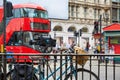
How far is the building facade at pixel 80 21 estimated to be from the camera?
223 feet

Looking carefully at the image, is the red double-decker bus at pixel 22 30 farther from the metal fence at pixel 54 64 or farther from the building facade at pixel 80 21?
the building facade at pixel 80 21

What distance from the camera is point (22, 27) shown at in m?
30.1

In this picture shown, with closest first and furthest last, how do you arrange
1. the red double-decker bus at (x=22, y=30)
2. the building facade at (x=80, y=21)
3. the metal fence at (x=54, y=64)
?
the metal fence at (x=54, y=64) < the red double-decker bus at (x=22, y=30) < the building facade at (x=80, y=21)

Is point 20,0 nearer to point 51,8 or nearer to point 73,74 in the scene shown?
point 51,8

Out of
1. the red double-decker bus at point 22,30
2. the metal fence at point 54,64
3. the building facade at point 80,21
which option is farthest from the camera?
the building facade at point 80,21

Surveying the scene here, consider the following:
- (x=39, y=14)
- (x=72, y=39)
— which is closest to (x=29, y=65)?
(x=39, y=14)

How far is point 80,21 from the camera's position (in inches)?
2960

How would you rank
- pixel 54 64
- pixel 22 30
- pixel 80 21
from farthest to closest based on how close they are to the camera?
pixel 80 21 → pixel 22 30 → pixel 54 64

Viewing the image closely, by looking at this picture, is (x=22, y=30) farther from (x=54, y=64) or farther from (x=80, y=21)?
(x=80, y=21)

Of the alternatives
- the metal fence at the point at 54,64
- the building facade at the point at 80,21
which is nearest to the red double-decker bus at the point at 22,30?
the metal fence at the point at 54,64

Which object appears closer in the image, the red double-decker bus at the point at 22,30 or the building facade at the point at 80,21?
the red double-decker bus at the point at 22,30

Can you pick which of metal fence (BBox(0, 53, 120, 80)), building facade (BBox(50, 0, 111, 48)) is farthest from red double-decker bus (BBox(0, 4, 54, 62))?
building facade (BBox(50, 0, 111, 48))

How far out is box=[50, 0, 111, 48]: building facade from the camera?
68.0m

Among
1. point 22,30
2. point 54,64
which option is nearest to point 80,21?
point 22,30
